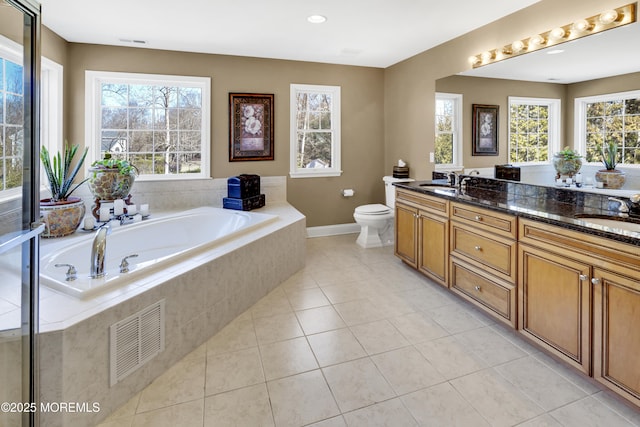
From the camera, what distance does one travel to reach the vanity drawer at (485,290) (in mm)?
2299

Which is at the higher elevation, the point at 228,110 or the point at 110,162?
the point at 228,110

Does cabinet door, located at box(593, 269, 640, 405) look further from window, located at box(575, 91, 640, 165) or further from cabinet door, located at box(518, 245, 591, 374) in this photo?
window, located at box(575, 91, 640, 165)

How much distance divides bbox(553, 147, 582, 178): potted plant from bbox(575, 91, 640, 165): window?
2.3 inches

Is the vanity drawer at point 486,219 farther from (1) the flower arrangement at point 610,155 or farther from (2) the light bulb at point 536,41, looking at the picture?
(2) the light bulb at point 536,41

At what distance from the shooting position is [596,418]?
1641mm

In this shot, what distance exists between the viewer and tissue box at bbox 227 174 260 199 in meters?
4.05

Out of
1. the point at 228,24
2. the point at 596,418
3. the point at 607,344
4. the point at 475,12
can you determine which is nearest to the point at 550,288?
the point at 607,344

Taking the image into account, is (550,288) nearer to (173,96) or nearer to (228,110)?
(228,110)

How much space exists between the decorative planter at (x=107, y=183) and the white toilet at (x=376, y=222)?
2619 millimetres

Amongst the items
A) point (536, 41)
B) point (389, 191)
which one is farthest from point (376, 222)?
point (536, 41)

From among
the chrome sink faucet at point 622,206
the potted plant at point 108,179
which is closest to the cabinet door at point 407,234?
the chrome sink faucet at point 622,206

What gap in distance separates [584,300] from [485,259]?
0.75 m

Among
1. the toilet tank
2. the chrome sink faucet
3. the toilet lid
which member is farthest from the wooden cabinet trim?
the toilet tank

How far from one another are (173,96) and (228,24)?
1.33 m
